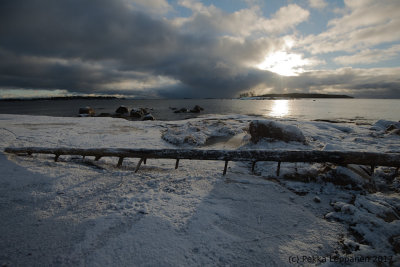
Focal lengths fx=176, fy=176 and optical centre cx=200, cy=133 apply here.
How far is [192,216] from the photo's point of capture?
2.89 metres

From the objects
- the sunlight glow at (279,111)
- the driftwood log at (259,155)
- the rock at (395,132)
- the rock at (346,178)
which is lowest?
the rock at (346,178)

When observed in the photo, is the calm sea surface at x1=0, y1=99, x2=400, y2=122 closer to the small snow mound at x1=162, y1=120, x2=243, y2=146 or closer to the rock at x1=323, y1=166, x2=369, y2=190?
the small snow mound at x1=162, y1=120, x2=243, y2=146

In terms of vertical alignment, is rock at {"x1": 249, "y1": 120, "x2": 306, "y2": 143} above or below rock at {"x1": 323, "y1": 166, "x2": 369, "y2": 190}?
above

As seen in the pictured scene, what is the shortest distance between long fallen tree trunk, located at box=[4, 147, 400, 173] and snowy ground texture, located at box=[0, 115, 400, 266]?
0.34 meters

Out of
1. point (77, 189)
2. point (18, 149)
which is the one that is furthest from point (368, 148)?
point (18, 149)

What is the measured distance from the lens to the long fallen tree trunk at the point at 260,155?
4.16 m

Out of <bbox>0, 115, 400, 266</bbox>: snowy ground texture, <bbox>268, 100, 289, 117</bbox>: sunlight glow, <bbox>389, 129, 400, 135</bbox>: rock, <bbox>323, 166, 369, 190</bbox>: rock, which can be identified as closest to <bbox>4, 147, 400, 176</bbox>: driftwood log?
<bbox>323, 166, 369, 190</bbox>: rock

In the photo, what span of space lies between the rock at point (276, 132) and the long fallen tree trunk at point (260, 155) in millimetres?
3876

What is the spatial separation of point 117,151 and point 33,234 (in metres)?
2.73

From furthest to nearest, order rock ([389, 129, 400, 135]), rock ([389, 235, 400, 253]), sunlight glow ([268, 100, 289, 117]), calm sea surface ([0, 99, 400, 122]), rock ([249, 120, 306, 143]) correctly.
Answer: sunlight glow ([268, 100, 289, 117])
calm sea surface ([0, 99, 400, 122])
rock ([389, 129, 400, 135])
rock ([249, 120, 306, 143])
rock ([389, 235, 400, 253])

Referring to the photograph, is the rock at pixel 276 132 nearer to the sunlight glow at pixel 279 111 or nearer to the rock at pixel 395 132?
the rock at pixel 395 132

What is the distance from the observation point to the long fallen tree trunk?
13.6 feet

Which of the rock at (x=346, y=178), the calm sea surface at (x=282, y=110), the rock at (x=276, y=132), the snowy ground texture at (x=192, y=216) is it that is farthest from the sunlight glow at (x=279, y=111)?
the snowy ground texture at (x=192, y=216)

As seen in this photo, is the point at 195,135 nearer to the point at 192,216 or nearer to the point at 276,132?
the point at 276,132
